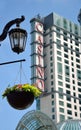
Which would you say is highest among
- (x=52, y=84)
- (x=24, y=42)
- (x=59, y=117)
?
(x=52, y=84)

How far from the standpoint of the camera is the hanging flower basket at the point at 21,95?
10.0 meters

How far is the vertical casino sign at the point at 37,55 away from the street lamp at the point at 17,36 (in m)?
133

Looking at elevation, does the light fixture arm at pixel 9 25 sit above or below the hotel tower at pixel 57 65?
below

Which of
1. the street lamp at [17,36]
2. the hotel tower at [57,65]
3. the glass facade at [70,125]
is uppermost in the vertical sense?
the hotel tower at [57,65]

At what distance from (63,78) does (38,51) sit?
14577mm

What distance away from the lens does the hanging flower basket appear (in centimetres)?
1001

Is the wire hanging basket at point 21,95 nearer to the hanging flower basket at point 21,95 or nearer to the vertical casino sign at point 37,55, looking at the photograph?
the hanging flower basket at point 21,95

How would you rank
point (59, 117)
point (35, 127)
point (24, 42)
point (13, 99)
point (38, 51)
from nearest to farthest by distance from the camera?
point (24, 42) → point (13, 99) → point (35, 127) → point (59, 117) → point (38, 51)

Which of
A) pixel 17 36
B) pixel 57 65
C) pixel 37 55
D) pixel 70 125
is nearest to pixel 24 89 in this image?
pixel 17 36

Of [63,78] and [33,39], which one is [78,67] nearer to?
[63,78]

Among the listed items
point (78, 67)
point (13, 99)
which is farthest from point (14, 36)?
point (78, 67)

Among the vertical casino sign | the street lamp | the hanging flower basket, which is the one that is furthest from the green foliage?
the vertical casino sign

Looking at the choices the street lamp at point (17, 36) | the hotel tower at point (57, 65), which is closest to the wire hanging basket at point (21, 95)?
the street lamp at point (17, 36)

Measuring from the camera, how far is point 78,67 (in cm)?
16650
